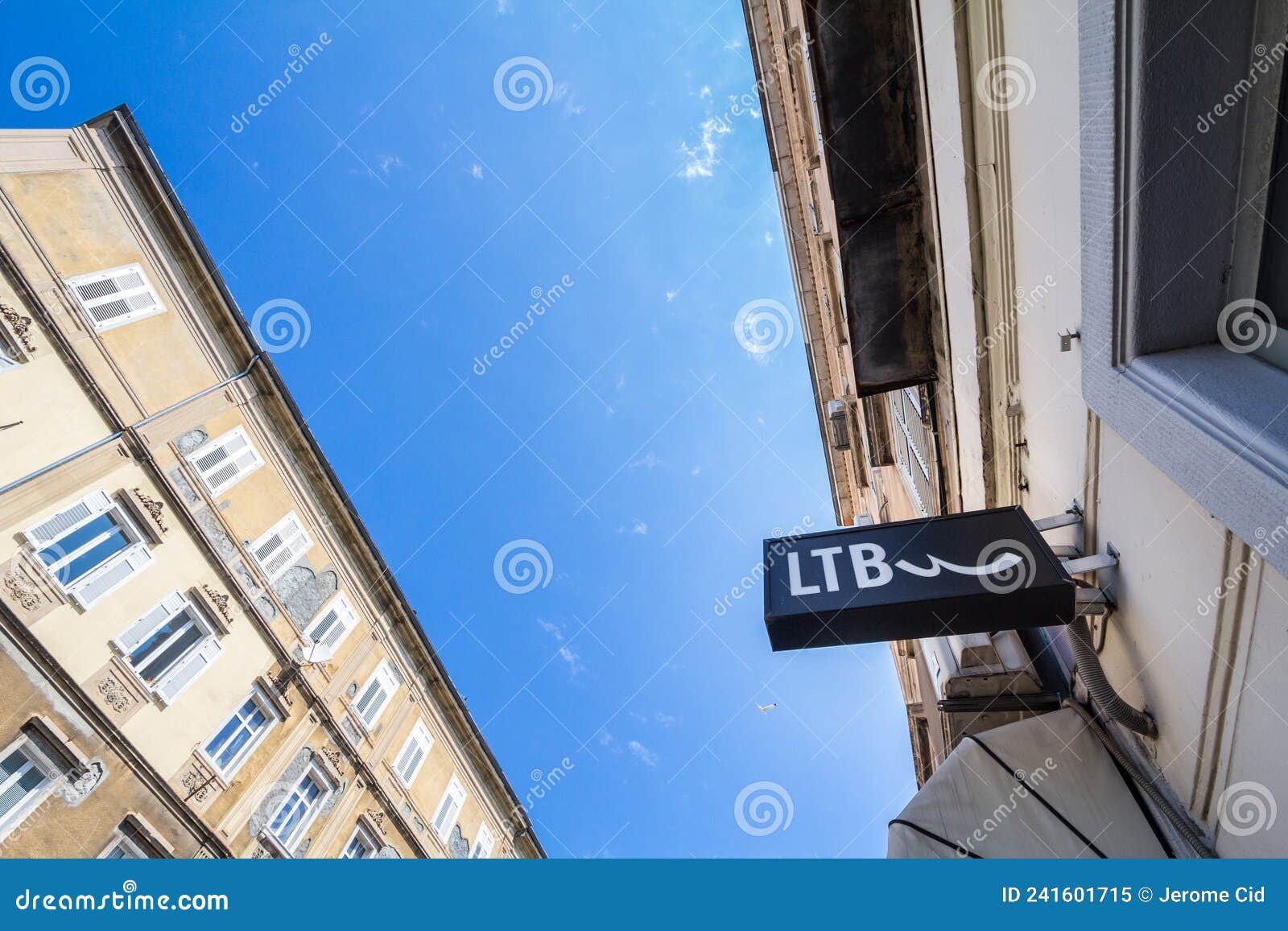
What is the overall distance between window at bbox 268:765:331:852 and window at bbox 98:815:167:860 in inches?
89.8

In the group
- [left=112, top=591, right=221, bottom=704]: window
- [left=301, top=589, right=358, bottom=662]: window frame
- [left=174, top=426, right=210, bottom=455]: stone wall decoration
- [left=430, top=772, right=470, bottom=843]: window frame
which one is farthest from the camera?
[left=430, top=772, right=470, bottom=843]: window frame

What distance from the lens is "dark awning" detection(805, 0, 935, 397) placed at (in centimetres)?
593

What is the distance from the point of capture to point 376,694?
1587 centimetres

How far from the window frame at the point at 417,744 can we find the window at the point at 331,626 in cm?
378

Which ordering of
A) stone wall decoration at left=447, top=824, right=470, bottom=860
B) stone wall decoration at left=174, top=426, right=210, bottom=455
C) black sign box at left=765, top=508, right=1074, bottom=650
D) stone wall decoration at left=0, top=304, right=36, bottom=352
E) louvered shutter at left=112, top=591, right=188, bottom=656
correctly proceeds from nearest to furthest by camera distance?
1. black sign box at left=765, top=508, right=1074, bottom=650
2. stone wall decoration at left=0, top=304, right=36, bottom=352
3. louvered shutter at left=112, top=591, right=188, bottom=656
4. stone wall decoration at left=174, top=426, right=210, bottom=455
5. stone wall decoration at left=447, top=824, right=470, bottom=860

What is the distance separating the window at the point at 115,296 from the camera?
11.0m

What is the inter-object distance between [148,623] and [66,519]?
232cm

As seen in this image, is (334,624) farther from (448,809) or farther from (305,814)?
(448,809)

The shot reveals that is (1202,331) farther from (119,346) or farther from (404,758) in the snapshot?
(404,758)

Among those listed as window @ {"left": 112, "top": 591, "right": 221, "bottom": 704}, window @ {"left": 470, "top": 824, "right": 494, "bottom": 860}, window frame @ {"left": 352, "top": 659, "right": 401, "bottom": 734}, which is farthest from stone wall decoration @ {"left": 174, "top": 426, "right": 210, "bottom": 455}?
window @ {"left": 470, "top": 824, "right": 494, "bottom": 860}

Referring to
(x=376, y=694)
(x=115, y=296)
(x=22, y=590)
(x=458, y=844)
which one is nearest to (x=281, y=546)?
(x=376, y=694)

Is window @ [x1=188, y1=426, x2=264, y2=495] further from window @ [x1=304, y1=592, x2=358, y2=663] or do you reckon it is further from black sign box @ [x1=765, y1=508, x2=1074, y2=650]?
black sign box @ [x1=765, y1=508, x2=1074, y2=650]

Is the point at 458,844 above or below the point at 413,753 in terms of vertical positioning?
below

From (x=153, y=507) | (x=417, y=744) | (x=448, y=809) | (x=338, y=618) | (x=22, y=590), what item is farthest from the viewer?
(x=448, y=809)
